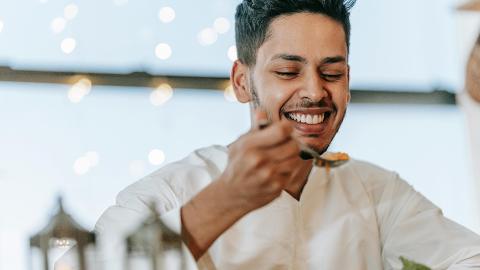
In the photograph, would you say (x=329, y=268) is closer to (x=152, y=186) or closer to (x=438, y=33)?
(x=152, y=186)

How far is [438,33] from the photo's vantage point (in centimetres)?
239

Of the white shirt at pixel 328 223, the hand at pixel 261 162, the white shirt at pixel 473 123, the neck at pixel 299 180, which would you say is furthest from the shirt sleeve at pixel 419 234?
the white shirt at pixel 473 123

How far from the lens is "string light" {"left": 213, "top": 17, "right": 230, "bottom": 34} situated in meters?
2.03

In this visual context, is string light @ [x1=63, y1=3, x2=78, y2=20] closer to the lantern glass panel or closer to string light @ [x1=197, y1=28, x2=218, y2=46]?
string light @ [x1=197, y1=28, x2=218, y2=46]

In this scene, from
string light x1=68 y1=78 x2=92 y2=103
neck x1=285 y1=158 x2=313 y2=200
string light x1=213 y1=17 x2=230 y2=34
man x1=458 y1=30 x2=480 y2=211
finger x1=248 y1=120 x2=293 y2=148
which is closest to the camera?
finger x1=248 y1=120 x2=293 y2=148

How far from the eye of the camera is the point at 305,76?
162 centimetres

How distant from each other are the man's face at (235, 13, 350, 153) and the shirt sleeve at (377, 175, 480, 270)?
0.21m

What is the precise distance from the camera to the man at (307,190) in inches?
62.7

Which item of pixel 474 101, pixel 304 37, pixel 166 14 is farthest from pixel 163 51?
pixel 474 101

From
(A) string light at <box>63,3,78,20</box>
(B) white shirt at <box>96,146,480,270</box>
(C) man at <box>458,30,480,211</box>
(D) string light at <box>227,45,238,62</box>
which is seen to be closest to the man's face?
(B) white shirt at <box>96,146,480,270</box>

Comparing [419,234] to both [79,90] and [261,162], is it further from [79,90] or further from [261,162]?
[79,90]

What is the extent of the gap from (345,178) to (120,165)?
0.51 m

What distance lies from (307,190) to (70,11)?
2.34ft

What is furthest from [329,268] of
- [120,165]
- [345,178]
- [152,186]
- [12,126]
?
[12,126]
